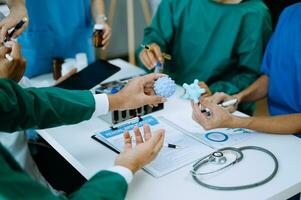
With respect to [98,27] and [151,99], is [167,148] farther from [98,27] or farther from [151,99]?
[98,27]

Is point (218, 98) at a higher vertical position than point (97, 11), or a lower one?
lower

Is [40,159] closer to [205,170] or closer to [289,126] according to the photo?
[205,170]

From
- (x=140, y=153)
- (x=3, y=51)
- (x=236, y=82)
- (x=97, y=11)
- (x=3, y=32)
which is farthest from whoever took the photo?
(x=97, y=11)

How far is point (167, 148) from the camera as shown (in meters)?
1.18

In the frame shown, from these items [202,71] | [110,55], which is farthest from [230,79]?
[110,55]

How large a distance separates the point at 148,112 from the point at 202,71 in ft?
1.85

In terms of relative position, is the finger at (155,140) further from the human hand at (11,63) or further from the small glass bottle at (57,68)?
the small glass bottle at (57,68)

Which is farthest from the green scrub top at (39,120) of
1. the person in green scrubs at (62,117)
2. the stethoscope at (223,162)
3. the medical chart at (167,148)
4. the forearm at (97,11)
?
the forearm at (97,11)

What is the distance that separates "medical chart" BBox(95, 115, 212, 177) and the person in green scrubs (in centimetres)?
7

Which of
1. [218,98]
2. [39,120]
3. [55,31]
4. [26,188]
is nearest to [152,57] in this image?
[218,98]

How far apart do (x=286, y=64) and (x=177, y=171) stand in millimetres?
734

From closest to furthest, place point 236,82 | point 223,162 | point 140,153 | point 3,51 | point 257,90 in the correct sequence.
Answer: point 140,153 < point 223,162 < point 3,51 < point 257,90 < point 236,82

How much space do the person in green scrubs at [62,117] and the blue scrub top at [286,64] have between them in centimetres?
56

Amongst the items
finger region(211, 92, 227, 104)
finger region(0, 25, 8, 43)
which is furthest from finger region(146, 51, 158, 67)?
finger region(0, 25, 8, 43)
